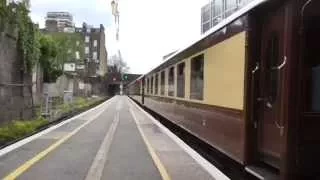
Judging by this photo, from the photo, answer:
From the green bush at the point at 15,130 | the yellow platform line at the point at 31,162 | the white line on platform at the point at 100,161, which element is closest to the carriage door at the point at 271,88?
the white line on platform at the point at 100,161

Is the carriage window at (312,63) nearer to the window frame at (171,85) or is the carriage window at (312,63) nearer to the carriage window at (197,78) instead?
the carriage window at (197,78)

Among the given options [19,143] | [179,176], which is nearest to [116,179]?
[179,176]

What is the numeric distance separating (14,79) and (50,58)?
42812mm

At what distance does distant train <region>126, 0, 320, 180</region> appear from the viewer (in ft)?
27.1

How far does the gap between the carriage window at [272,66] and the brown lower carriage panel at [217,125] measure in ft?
4.12

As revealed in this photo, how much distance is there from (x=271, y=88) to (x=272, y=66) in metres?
0.32

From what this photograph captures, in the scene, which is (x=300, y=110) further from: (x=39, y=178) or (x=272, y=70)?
(x=39, y=178)

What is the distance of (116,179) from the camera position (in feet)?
36.3

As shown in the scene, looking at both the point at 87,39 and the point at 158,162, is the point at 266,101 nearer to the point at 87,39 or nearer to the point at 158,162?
the point at 158,162

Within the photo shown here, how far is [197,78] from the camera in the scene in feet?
53.7

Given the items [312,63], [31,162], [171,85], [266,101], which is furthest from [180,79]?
[312,63]

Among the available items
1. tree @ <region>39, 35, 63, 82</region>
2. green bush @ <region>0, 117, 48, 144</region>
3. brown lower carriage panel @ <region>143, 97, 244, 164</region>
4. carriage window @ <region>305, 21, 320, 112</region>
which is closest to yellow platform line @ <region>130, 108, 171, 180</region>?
brown lower carriage panel @ <region>143, 97, 244, 164</region>

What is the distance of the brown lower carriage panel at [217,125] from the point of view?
10.9m

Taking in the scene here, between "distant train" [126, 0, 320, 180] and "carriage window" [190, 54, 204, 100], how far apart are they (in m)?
0.72
